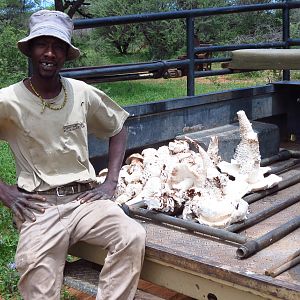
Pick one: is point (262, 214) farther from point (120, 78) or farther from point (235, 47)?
point (235, 47)

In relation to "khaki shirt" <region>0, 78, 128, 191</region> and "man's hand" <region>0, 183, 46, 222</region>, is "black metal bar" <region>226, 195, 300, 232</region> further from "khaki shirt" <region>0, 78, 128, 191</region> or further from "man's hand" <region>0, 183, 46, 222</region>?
"man's hand" <region>0, 183, 46, 222</region>

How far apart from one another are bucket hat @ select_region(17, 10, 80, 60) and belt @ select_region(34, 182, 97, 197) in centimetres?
56

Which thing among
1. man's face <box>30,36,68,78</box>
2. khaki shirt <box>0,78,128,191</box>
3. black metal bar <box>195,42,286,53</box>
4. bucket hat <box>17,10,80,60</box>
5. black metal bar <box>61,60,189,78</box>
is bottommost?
khaki shirt <box>0,78,128,191</box>

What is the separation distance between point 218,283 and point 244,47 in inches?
120

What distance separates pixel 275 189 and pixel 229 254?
993 mm

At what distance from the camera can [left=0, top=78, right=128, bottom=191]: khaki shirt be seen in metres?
2.80

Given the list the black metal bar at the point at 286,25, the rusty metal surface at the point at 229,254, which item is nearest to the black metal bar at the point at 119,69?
the rusty metal surface at the point at 229,254

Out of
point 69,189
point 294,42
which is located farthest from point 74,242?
point 294,42

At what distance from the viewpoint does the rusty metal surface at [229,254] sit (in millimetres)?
2229

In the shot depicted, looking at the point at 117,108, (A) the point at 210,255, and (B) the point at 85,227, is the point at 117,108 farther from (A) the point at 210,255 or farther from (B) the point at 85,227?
(A) the point at 210,255

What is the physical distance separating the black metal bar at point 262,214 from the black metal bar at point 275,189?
0.16 metres

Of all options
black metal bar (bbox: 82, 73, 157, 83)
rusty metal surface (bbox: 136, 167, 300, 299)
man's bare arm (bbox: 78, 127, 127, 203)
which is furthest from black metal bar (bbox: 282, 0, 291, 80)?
man's bare arm (bbox: 78, 127, 127, 203)

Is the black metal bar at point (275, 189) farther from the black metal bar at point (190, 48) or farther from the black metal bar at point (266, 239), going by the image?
the black metal bar at point (190, 48)

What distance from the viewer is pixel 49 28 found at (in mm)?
2787
